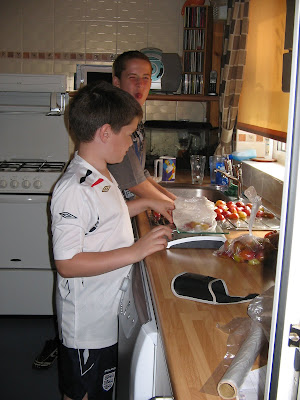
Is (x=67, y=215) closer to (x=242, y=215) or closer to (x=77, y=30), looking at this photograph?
(x=242, y=215)

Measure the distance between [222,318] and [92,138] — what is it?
65cm

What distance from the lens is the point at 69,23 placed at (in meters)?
3.71

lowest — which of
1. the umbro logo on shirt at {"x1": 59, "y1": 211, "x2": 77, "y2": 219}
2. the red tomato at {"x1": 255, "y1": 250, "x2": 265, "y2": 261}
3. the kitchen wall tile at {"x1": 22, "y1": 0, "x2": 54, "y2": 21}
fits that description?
the red tomato at {"x1": 255, "y1": 250, "x2": 265, "y2": 261}

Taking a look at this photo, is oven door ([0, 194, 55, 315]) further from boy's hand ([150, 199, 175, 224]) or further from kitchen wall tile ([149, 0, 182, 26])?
kitchen wall tile ([149, 0, 182, 26])

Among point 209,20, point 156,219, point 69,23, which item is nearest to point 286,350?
point 156,219

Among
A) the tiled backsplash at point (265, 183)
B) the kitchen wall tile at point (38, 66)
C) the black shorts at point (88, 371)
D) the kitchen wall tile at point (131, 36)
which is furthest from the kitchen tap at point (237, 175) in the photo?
the kitchen wall tile at point (38, 66)

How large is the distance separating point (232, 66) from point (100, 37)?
1354 mm

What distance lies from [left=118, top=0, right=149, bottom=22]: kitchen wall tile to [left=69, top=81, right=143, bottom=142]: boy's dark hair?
2.57 m

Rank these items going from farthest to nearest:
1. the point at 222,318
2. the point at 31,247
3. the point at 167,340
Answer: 1. the point at 31,247
2. the point at 222,318
3. the point at 167,340

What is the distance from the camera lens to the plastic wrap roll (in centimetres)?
73

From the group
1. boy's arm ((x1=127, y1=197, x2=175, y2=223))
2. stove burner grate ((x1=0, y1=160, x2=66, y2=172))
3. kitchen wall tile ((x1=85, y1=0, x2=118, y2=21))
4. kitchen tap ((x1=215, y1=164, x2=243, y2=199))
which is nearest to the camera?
boy's arm ((x1=127, y1=197, x2=175, y2=223))

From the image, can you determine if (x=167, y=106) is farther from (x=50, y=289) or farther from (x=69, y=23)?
(x=50, y=289)

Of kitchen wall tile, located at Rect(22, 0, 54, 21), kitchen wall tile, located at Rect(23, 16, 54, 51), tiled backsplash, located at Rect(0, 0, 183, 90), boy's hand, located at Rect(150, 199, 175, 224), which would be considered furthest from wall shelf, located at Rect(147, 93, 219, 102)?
boy's hand, located at Rect(150, 199, 175, 224)

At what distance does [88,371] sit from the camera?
144 centimetres
